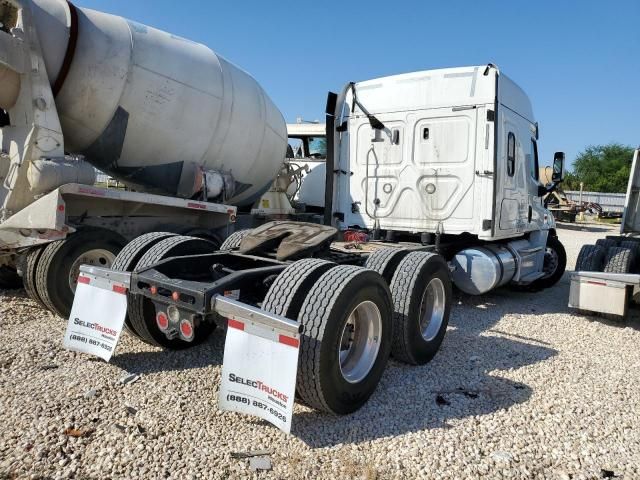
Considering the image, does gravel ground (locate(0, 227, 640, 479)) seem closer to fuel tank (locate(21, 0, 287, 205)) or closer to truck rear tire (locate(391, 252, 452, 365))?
truck rear tire (locate(391, 252, 452, 365))

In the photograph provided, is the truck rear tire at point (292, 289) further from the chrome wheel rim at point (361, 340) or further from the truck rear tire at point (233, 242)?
the truck rear tire at point (233, 242)

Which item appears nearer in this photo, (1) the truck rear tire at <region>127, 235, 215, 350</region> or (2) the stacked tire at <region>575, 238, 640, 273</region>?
(1) the truck rear tire at <region>127, 235, 215, 350</region>

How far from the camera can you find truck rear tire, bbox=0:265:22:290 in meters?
5.91

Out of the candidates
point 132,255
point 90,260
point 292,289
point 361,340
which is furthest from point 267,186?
point 292,289

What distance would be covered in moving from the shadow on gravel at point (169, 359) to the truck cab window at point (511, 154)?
4496mm

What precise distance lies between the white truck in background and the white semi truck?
91cm

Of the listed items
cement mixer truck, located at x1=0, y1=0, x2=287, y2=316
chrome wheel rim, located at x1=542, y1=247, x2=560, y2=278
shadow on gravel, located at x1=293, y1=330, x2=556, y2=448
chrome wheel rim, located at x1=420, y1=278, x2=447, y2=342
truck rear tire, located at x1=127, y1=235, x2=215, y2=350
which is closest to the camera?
shadow on gravel, located at x1=293, y1=330, x2=556, y2=448

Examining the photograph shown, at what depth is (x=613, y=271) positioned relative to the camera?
6109mm

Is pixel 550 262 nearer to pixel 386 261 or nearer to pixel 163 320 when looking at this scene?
pixel 386 261

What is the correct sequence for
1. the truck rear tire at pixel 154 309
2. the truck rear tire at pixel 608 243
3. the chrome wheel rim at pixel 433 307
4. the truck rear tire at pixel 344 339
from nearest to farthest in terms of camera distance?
the truck rear tire at pixel 344 339 < the truck rear tire at pixel 154 309 < the chrome wheel rim at pixel 433 307 < the truck rear tire at pixel 608 243

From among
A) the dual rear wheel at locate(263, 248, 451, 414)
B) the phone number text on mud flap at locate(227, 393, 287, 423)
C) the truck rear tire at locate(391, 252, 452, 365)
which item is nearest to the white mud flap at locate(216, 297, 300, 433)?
the phone number text on mud flap at locate(227, 393, 287, 423)

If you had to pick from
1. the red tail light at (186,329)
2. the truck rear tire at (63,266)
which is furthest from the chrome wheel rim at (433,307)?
the truck rear tire at (63,266)

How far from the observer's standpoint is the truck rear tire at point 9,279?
5.91 meters

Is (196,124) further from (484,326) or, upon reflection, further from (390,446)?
(390,446)
